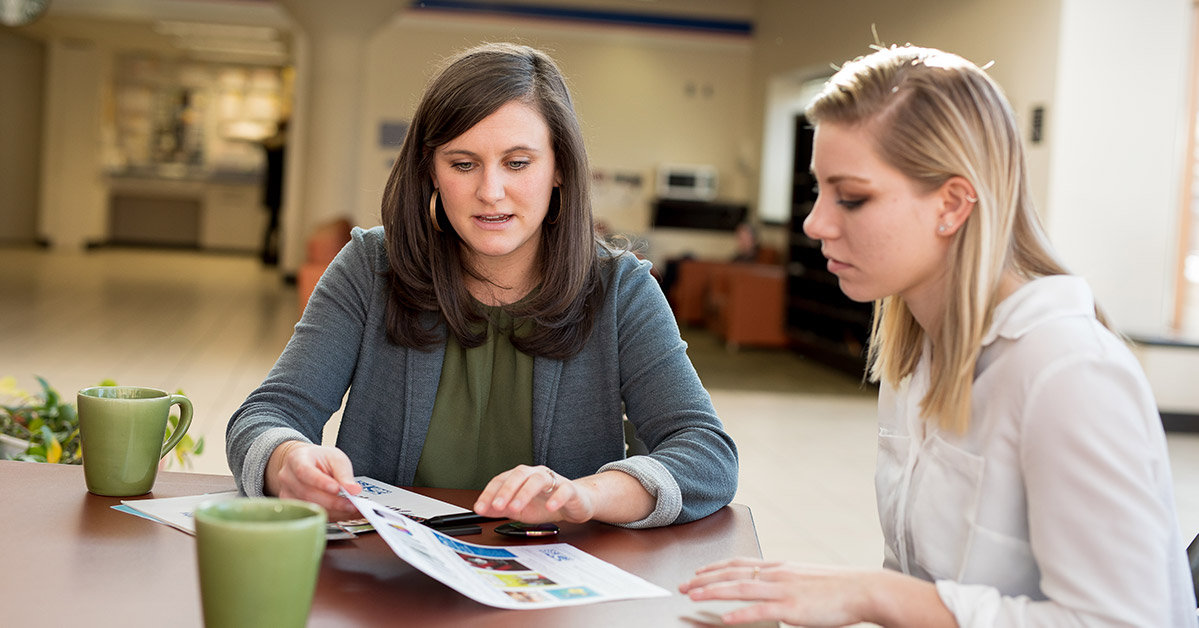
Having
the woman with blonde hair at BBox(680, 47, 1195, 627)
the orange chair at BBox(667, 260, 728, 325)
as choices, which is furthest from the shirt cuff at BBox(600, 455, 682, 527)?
the orange chair at BBox(667, 260, 728, 325)

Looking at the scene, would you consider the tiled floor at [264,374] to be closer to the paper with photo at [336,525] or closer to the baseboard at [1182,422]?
the baseboard at [1182,422]

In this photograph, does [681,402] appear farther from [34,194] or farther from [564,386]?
[34,194]

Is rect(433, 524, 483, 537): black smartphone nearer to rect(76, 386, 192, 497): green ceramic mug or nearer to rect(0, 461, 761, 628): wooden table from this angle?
rect(0, 461, 761, 628): wooden table

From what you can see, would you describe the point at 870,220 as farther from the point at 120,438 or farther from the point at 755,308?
the point at 755,308

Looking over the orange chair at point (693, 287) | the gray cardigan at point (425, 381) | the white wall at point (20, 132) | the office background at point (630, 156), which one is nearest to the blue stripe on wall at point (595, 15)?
the office background at point (630, 156)

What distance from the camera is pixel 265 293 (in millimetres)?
11648

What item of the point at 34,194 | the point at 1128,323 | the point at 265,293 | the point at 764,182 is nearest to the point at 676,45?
the point at 764,182

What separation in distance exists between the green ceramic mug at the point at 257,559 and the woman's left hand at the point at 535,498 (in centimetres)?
39

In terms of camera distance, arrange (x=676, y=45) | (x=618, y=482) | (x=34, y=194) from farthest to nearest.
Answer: (x=34, y=194) < (x=676, y=45) < (x=618, y=482)

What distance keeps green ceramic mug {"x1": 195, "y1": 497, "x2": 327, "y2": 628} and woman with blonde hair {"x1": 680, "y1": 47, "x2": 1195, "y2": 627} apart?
1.27ft

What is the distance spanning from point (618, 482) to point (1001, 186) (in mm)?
558

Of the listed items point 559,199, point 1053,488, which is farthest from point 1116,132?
point 1053,488

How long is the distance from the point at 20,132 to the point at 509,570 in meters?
18.3

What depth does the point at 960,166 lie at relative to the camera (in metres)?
1.08
